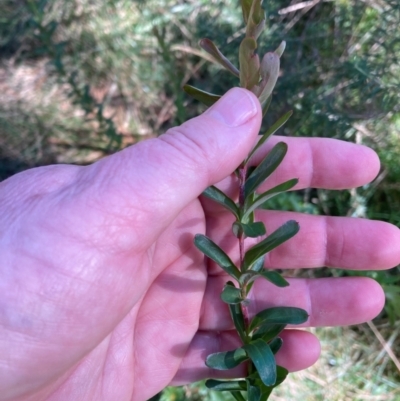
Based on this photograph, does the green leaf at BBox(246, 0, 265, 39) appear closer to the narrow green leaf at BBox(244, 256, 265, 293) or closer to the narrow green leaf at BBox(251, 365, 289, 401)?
the narrow green leaf at BBox(244, 256, 265, 293)

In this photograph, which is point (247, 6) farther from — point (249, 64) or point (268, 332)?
point (268, 332)

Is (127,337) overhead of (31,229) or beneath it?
beneath

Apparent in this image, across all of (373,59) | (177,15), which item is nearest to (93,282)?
(373,59)

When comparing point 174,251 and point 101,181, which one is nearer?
point 101,181

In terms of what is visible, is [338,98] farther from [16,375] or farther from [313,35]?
[16,375]

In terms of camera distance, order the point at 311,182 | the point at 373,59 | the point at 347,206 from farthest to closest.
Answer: the point at 347,206
the point at 373,59
the point at 311,182

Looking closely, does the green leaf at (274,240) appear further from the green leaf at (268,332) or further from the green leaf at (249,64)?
the green leaf at (249,64)

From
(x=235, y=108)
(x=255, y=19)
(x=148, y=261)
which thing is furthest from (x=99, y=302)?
(x=255, y=19)
